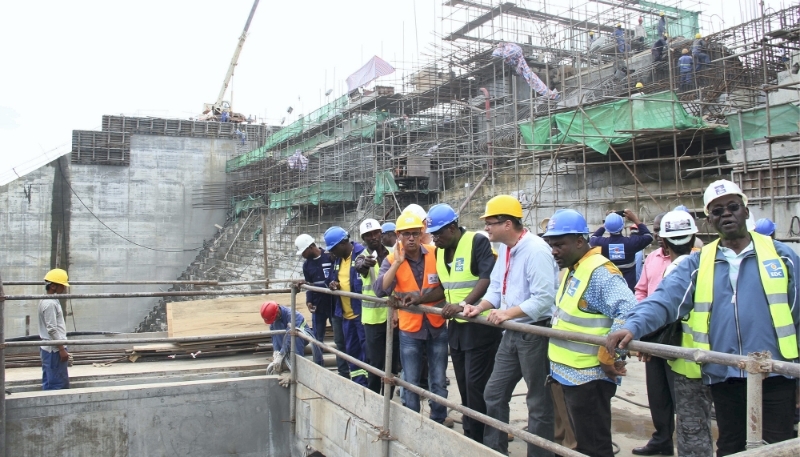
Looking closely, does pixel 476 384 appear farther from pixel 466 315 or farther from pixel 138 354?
pixel 138 354

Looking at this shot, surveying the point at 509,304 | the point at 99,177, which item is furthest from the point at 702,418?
the point at 99,177

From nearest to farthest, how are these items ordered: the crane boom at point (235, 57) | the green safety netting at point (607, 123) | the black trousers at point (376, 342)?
the black trousers at point (376, 342), the green safety netting at point (607, 123), the crane boom at point (235, 57)

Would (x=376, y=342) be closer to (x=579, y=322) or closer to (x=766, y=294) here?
(x=579, y=322)

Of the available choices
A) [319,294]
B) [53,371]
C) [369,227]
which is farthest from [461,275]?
[53,371]

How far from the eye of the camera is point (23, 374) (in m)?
7.17

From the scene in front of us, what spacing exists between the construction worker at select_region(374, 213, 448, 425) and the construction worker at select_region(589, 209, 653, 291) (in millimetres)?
2685

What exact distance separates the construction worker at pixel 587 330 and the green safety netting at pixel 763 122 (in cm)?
830

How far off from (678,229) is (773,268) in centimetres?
149

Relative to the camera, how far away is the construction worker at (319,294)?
664cm

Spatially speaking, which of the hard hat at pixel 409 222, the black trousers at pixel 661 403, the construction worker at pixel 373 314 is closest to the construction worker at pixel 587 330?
the black trousers at pixel 661 403

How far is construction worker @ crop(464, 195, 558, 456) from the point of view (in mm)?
3807

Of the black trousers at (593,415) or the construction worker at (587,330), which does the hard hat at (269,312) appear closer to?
the construction worker at (587,330)

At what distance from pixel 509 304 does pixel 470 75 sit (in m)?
18.3

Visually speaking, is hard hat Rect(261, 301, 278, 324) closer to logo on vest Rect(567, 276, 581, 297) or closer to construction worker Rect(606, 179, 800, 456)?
logo on vest Rect(567, 276, 581, 297)
